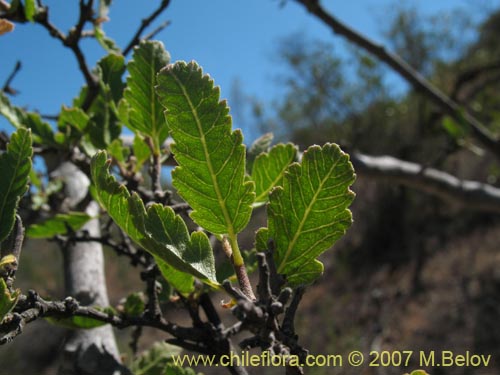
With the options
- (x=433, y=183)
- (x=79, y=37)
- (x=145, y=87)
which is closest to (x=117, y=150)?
(x=145, y=87)

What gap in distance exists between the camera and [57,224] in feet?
3.05

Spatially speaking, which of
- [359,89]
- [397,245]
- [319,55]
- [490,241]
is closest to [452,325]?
[490,241]

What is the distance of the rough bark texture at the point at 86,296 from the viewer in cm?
86

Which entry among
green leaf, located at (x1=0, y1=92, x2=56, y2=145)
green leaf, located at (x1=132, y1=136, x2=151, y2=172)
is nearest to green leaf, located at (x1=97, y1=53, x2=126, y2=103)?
green leaf, located at (x1=132, y1=136, x2=151, y2=172)

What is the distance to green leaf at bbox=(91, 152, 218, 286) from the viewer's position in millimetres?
504

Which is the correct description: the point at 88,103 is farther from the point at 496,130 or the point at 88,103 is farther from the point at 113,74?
the point at 496,130

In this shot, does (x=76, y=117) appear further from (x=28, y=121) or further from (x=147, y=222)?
(x=147, y=222)

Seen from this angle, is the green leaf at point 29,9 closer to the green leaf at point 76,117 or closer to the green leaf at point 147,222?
the green leaf at point 76,117

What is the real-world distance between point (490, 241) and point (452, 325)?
2.53m

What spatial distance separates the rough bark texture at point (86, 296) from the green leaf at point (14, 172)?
1.23 feet

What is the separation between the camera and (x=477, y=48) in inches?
499

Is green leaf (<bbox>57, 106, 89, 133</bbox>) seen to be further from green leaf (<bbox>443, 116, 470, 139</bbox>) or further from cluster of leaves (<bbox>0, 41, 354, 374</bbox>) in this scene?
green leaf (<bbox>443, 116, 470, 139</bbox>)

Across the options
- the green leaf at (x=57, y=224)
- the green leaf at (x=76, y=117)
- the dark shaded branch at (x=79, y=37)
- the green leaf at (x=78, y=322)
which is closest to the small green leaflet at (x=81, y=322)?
the green leaf at (x=78, y=322)

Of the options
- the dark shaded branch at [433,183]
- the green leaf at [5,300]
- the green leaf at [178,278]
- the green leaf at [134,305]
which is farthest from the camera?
the dark shaded branch at [433,183]
